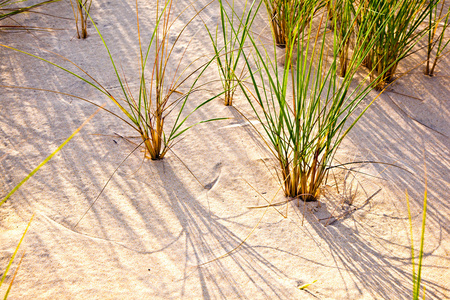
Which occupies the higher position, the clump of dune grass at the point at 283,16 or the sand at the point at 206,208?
the clump of dune grass at the point at 283,16

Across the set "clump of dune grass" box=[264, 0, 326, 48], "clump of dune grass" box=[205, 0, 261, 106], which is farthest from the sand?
"clump of dune grass" box=[264, 0, 326, 48]

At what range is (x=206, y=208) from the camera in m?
1.55

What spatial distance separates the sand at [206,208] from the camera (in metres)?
1.29

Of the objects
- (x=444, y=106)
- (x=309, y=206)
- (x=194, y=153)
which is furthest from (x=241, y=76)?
(x=444, y=106)

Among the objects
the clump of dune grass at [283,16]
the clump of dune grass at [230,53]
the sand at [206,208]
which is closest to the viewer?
the sand at [206,208]

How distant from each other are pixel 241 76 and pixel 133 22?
94cm

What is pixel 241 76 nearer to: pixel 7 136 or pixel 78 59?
pixel 78 59

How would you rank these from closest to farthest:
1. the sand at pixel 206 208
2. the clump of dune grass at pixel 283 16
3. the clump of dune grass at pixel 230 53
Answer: the sand at pixel 206 208
the clump of dune grass at pixel 230 53
the clump of dune grass at pixel 283 16

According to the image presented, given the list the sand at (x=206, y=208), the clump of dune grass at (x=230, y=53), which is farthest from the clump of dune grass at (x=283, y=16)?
the sand at (x=206, y=208)

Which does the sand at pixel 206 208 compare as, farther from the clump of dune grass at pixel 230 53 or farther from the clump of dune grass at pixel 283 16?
the clump of dune grass at pixel 283 16

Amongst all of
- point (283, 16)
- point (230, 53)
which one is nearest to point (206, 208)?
point (230, 53)

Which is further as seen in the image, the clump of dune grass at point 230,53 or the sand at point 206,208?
the clump of dune grass at point 230,53

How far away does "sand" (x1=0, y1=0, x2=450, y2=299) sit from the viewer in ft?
4.24

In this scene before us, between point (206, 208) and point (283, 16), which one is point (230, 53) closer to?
point (283, 16)
